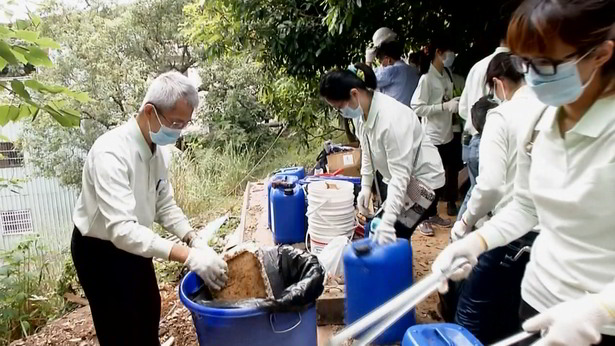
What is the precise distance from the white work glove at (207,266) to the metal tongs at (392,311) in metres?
0.80

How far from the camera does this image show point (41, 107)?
5.25ft

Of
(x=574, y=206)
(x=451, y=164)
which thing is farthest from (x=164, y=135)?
(x=451, y=164)

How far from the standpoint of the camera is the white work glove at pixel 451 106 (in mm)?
3760

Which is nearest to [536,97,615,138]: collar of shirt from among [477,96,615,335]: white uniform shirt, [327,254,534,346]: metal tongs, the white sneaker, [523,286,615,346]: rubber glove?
[477,96,615,335]: white uniform shirt

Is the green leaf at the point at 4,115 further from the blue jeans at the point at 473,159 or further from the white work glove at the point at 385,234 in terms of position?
the blue jeans at the point at 473,159

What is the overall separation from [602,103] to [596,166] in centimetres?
14

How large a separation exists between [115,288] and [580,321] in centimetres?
174

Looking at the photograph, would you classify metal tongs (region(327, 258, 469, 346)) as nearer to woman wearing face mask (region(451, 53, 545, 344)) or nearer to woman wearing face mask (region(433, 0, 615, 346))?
woman wearing face mask (region(433, 0, 615, 346))

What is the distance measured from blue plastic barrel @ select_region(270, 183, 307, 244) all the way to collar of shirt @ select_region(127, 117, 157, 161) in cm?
156

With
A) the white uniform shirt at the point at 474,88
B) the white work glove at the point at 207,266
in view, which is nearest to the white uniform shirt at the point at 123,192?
the white work glove at the point at 207,266

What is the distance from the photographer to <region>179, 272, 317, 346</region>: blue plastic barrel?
1643 millimetres

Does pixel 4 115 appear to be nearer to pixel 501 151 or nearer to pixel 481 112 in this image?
pixel 501 151

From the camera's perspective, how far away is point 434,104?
385 cm

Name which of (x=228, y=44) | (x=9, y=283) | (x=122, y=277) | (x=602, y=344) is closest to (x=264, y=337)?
(x=122, y=277)
